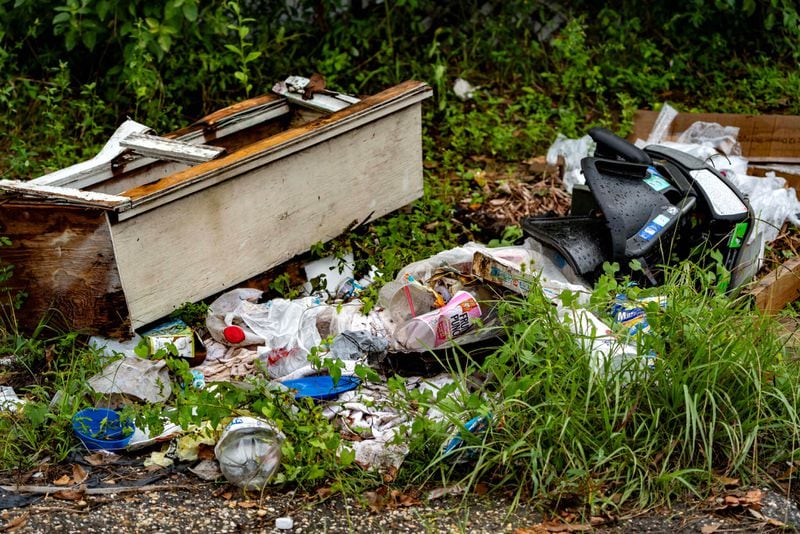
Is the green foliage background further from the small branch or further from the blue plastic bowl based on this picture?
the small branch

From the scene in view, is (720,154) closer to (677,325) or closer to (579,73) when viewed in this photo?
(579,73)

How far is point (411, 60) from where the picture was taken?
6.44 metres

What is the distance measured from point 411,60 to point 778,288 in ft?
9.98

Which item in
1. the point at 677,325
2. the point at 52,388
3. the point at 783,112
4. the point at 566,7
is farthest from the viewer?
the point at 566,7

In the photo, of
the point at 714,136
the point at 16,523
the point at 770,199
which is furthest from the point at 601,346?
the point at 714,136

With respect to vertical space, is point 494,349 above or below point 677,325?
below

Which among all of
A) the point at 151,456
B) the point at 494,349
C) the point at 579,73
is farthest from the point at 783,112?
the point at 151,456

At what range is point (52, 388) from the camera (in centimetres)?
376

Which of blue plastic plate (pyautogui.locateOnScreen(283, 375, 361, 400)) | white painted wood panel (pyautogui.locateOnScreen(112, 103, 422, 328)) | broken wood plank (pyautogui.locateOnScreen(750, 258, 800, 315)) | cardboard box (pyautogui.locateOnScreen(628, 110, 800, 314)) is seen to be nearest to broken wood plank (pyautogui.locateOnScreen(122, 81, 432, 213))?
white painted wood panel (pyautogui.locateOnScreen(112, 103, 422, 328))

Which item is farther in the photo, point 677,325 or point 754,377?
point 677,325

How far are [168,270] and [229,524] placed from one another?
1315 millimetres

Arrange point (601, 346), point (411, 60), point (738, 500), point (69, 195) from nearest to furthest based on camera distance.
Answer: point (738, 500) < point (601, 346) < point (69, 195) < point (411, 60)

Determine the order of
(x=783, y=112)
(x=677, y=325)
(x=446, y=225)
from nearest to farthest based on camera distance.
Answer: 1. (x=677, y=325)
2. (x=446, y=225)
3. (x=783, y=112)

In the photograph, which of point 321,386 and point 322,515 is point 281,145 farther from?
point 322,515
